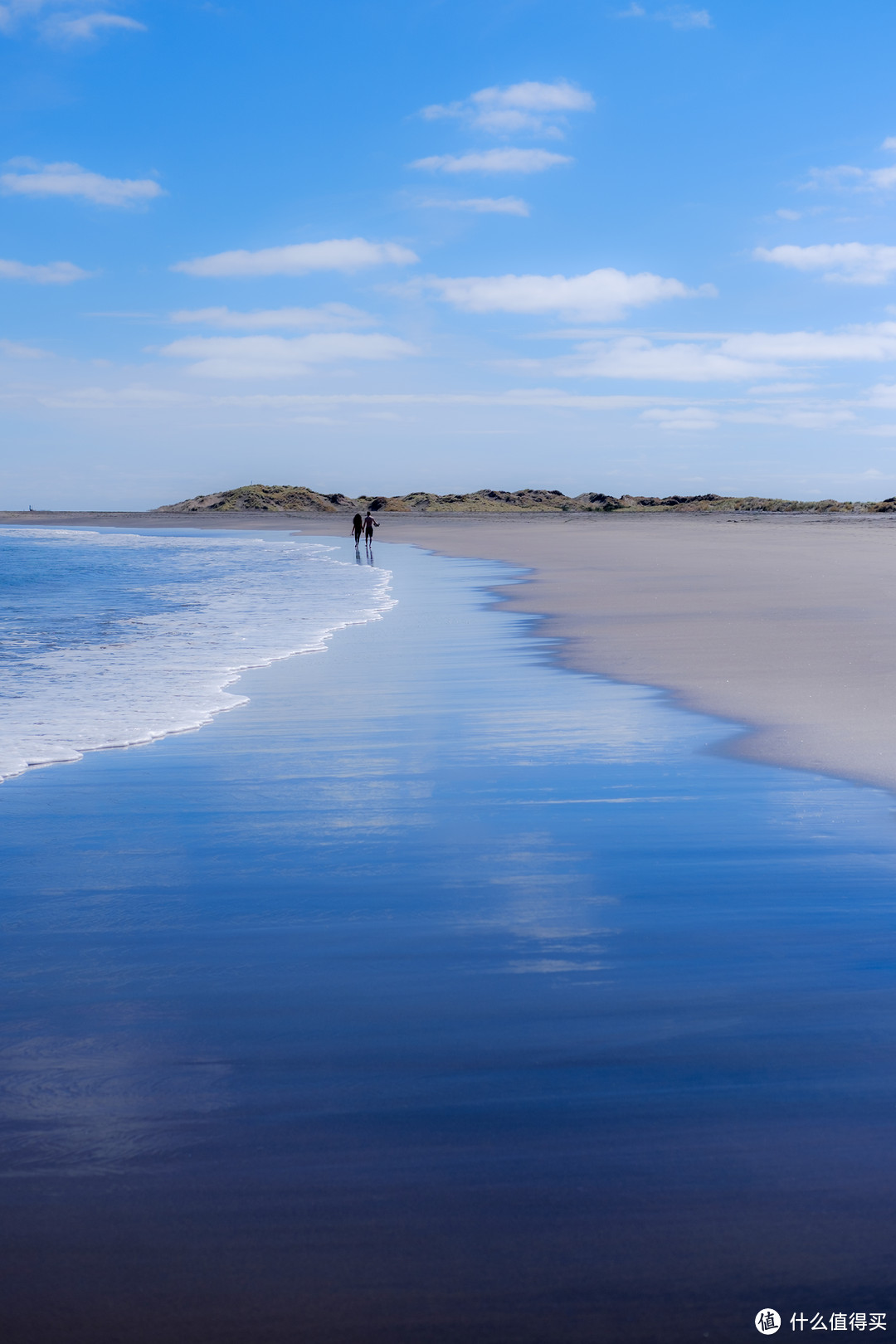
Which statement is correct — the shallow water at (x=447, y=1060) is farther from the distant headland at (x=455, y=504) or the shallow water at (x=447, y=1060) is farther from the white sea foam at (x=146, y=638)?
the distant headland at (x=455, y=504)

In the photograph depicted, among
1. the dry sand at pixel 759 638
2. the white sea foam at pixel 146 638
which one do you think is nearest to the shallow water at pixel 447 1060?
the dry sand at pixel 759 638

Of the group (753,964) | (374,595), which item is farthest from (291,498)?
(753,964)

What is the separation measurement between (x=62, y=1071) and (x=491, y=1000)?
1.32 m

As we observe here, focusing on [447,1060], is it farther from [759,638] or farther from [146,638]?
[146,638]

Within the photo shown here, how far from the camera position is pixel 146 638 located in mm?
14758

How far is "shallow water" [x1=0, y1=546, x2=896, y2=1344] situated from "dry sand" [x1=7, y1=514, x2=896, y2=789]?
1.31m

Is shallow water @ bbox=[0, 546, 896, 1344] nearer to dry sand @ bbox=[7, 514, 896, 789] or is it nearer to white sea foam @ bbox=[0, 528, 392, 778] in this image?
dry sand @ bbox=[7, 514, 896, 789]

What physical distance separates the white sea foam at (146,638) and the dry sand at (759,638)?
3555 millimetres

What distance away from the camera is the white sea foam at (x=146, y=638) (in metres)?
8.52

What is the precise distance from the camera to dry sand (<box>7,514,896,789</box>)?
7.46 m

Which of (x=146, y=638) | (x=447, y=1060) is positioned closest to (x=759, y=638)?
(x=146, y=638)

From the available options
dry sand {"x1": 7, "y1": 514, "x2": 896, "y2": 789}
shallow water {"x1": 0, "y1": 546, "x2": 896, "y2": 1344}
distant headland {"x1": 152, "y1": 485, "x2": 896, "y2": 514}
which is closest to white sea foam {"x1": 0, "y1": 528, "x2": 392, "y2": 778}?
shallow water {"x1": 0, "y1": 546, "x2": 896, "y2": 1344}

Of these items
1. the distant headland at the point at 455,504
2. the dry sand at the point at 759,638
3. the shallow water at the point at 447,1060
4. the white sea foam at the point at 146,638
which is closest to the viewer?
the shallow water at the point at 447,1060

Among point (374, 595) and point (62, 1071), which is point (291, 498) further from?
point (62, 1071)
